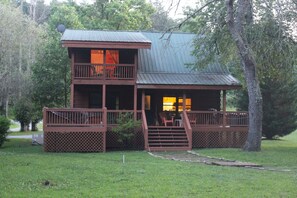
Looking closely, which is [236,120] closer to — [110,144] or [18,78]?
[110,144]

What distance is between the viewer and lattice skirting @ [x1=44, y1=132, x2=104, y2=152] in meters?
20.7

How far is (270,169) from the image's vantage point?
45.8ft

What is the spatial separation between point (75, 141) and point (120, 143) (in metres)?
2.92

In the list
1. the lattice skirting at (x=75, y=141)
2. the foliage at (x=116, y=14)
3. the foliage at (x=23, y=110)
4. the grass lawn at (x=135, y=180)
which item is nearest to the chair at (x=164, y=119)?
the lattice skirting at (x=75, y=141)

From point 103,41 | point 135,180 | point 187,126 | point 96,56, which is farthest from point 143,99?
point 135,180

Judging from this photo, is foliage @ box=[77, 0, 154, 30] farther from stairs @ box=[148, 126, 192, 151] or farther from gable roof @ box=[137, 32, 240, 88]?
stairs @ box=[148, 126, 192, 151]

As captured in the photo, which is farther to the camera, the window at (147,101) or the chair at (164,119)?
the window at (147,101)

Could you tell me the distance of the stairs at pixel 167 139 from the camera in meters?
21.3

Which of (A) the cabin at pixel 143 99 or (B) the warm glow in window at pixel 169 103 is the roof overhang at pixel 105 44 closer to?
(A) the cabin at pixel 143 99

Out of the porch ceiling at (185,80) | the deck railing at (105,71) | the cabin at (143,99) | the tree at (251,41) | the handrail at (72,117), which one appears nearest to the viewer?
the tree at (251,41)

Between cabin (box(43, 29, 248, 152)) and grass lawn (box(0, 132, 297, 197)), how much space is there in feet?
19.7

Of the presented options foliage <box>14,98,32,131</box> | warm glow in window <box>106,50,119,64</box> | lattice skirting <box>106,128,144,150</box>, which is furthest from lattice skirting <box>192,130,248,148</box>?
foliage <box>14,98,32,131</box>

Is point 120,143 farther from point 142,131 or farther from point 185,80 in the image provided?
point 185,80

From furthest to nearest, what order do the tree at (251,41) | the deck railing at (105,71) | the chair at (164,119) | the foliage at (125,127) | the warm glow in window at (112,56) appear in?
the warm glow in window at (112,56), the chair at (164,119), the deck railing at (105,71), the foliage at (125,127), the tree at (251,41)
